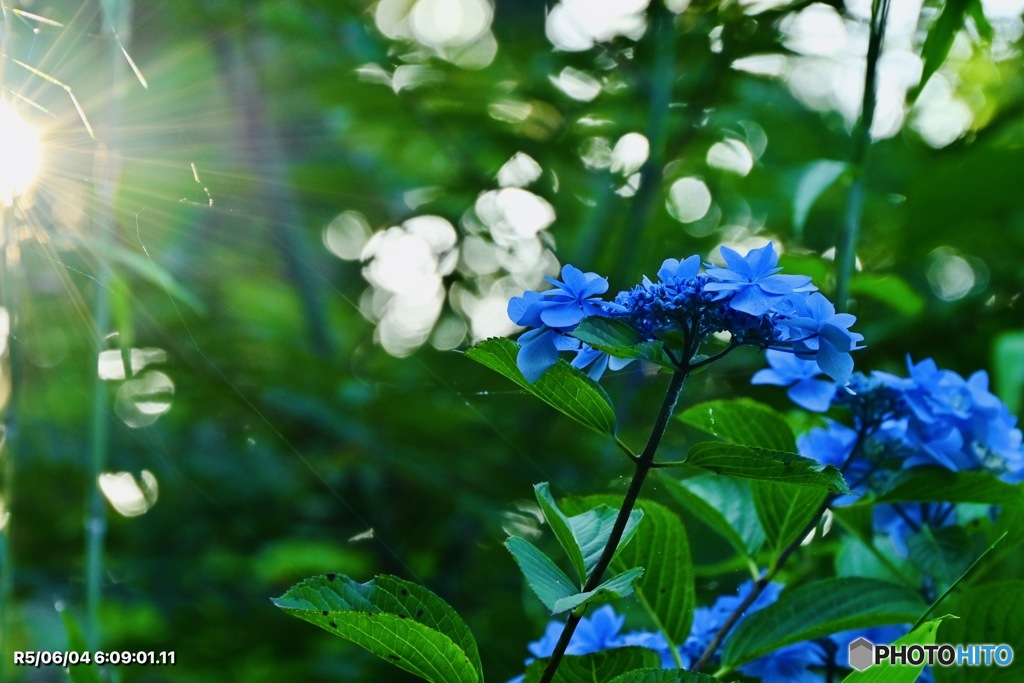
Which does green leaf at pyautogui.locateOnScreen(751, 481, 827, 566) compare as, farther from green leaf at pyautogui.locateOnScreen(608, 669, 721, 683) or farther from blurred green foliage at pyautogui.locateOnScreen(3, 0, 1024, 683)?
blurred green foliage at pyautogui.locateOnScreen(3, 0, 1024, 683)

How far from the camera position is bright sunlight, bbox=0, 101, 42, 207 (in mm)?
555

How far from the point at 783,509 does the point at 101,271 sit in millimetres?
535

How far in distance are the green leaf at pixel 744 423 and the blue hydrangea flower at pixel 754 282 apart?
17 centimetres

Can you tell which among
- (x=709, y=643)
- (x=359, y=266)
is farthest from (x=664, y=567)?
(x=359, y=266)

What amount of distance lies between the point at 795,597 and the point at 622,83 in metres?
Result: 0.94

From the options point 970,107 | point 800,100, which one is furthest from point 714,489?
point 970,107

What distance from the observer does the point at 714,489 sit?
1.93 ft

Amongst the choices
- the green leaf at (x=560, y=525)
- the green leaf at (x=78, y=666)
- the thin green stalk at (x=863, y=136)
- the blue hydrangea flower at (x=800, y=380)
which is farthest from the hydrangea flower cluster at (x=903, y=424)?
the green leaf at (x=78, y=666)

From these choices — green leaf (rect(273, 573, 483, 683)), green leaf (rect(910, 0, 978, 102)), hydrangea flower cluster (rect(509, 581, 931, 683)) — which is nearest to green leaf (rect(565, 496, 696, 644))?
hydrangea flower cluster (rect(509, 581, 931, 683))

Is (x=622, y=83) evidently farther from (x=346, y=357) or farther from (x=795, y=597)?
(x=795, y=597)

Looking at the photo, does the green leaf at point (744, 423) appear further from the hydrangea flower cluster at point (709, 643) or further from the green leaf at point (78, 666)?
the green leaf at point (78, 666)

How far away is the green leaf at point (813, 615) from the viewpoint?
1.48 ft

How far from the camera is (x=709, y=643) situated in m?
0.51

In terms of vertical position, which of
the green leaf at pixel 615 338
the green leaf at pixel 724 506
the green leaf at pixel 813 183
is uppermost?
the green leaf at pixel 813 183
